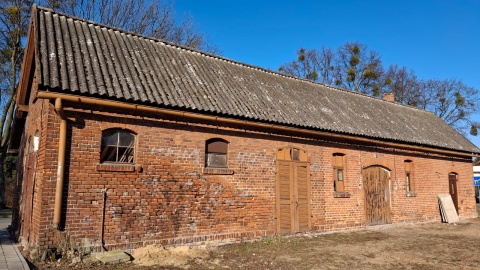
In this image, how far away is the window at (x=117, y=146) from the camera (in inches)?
316

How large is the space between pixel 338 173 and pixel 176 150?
6774mm

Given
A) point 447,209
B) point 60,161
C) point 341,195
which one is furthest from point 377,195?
point 60,161

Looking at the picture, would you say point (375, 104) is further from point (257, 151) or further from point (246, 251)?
point (246, 251)

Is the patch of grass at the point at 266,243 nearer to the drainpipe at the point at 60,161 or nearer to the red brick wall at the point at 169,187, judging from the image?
the red brick wall at the point at 169,187

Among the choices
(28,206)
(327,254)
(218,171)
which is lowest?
(327,254)

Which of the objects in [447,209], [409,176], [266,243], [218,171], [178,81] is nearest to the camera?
[218,171]

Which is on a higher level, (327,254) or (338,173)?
(338,173)

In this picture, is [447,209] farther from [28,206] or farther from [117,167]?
[28,206]

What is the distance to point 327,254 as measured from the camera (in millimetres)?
8609

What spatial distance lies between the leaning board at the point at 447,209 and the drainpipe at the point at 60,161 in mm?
16610

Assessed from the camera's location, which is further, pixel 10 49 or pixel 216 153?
pixel 10 49

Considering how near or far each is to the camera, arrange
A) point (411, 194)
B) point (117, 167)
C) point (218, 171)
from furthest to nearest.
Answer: point (411, 194) → point (218, 171) → point (117, 167)

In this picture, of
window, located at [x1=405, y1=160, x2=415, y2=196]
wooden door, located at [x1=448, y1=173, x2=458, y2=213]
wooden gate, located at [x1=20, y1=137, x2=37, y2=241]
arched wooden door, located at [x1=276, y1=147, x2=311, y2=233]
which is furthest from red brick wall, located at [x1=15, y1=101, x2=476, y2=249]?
wooden door, located at [x1=448, y1=173, x2=458, y2=213]

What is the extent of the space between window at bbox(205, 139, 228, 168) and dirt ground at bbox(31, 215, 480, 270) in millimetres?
2256
